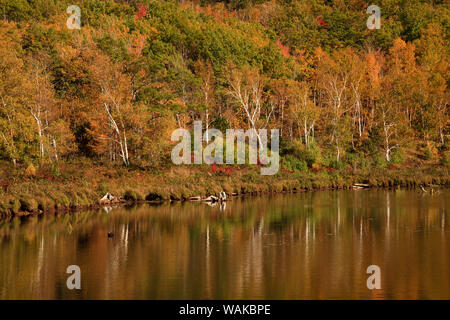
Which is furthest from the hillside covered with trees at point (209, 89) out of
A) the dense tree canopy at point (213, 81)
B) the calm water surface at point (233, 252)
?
the calm water surface at point (233, 252)

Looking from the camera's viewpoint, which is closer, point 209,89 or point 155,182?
point 155,182

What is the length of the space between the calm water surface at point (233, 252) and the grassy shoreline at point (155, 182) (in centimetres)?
208

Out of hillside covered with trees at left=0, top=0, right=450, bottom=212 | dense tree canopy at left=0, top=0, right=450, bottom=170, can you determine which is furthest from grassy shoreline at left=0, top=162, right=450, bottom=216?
dense tree canopy at left=0, top=0, right=450, bottom=170

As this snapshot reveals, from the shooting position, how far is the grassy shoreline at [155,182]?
4097 cm

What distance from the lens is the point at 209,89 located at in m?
72.6

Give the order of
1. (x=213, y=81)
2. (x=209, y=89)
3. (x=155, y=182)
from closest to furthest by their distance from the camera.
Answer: (x=155, y=182) → (x=209, y=89) → (x=213, y=81)

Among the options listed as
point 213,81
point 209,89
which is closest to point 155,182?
point 209,89

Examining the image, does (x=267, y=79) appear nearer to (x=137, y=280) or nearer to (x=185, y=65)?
(x=185, y=65)

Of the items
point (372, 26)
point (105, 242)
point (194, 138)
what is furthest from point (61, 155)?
point (372, 26)

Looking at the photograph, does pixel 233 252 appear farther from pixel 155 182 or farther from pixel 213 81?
pixel 213 81

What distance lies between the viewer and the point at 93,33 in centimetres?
7131

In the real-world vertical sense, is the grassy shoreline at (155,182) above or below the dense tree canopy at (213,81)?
Result: below

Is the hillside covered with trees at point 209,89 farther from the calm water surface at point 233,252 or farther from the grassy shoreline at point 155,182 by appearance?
the calm water surface at point 233,252

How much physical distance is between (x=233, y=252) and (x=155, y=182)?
2188cm
